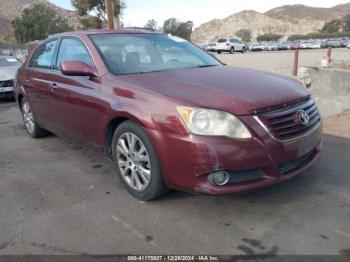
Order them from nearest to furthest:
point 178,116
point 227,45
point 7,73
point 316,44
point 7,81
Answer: point 178,116 → point 7,81 → point 7,73 → point 227,45 → point 316,44

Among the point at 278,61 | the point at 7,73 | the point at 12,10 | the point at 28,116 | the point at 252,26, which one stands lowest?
the point at 278,61

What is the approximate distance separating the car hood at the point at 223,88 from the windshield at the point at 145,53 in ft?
0.84

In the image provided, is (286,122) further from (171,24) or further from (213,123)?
(171,24)

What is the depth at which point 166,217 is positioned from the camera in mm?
3469

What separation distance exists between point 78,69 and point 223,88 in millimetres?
1571

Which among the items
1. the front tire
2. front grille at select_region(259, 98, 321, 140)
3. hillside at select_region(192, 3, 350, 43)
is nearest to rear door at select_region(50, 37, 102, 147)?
the front tire

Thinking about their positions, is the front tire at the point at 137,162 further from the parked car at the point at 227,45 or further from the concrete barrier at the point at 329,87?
the parked car at the point at 227,45

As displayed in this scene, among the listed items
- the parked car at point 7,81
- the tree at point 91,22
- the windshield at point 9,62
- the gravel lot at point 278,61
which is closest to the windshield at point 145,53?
the parked car at point 7,81

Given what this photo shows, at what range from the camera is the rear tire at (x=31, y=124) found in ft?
20.1

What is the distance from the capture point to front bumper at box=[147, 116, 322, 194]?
10.2ft

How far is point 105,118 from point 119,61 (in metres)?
0.68

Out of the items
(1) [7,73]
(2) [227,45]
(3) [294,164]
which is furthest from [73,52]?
(2) [227,45]

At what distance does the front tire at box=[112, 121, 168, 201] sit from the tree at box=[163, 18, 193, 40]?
223ft

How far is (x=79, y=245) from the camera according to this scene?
3074 mm
